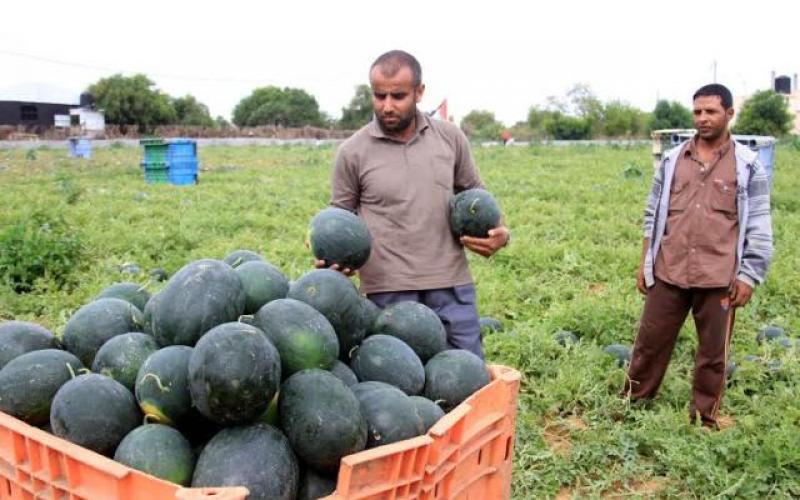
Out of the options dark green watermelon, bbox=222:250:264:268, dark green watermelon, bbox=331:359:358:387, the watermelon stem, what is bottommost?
dark green watermelon, bbox=331:359:358:387

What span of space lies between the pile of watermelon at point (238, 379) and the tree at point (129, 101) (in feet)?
189

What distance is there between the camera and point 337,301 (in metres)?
2.27

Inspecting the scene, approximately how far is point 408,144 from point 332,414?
1.79 m

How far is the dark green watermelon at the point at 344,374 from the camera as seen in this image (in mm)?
2131

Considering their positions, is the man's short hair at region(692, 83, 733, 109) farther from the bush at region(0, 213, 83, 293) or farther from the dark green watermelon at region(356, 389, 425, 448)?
the bush at region(0, 213, 83, 293)

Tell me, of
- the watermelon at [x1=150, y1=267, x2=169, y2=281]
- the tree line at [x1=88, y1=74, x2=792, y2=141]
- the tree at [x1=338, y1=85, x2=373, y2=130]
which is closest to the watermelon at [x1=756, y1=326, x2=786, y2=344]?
the watermelon at [x1=150, y1=267, x2=169, y2=281]

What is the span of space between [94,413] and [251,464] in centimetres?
47

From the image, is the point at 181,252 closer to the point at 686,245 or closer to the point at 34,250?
the point at 34,250

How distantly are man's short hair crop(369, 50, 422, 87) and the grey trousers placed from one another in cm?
98

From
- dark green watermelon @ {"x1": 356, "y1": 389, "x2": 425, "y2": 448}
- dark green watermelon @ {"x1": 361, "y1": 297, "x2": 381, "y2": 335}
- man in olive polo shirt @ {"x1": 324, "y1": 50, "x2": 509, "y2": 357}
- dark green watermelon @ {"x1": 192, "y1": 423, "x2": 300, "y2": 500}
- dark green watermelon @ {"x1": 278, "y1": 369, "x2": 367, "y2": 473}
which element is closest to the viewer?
dark green watermelon @ {"x1": 192, "y1": 423, "x2": 300, "y2": 500}

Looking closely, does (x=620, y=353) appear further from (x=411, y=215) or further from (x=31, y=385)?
(x=31, y=385)

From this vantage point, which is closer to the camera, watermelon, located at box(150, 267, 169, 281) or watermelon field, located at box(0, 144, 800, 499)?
watermelon field, located at box(0, 144, 800, 499)

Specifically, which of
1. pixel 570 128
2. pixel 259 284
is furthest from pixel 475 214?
pixel 570 128

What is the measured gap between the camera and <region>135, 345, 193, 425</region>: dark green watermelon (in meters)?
1.86
